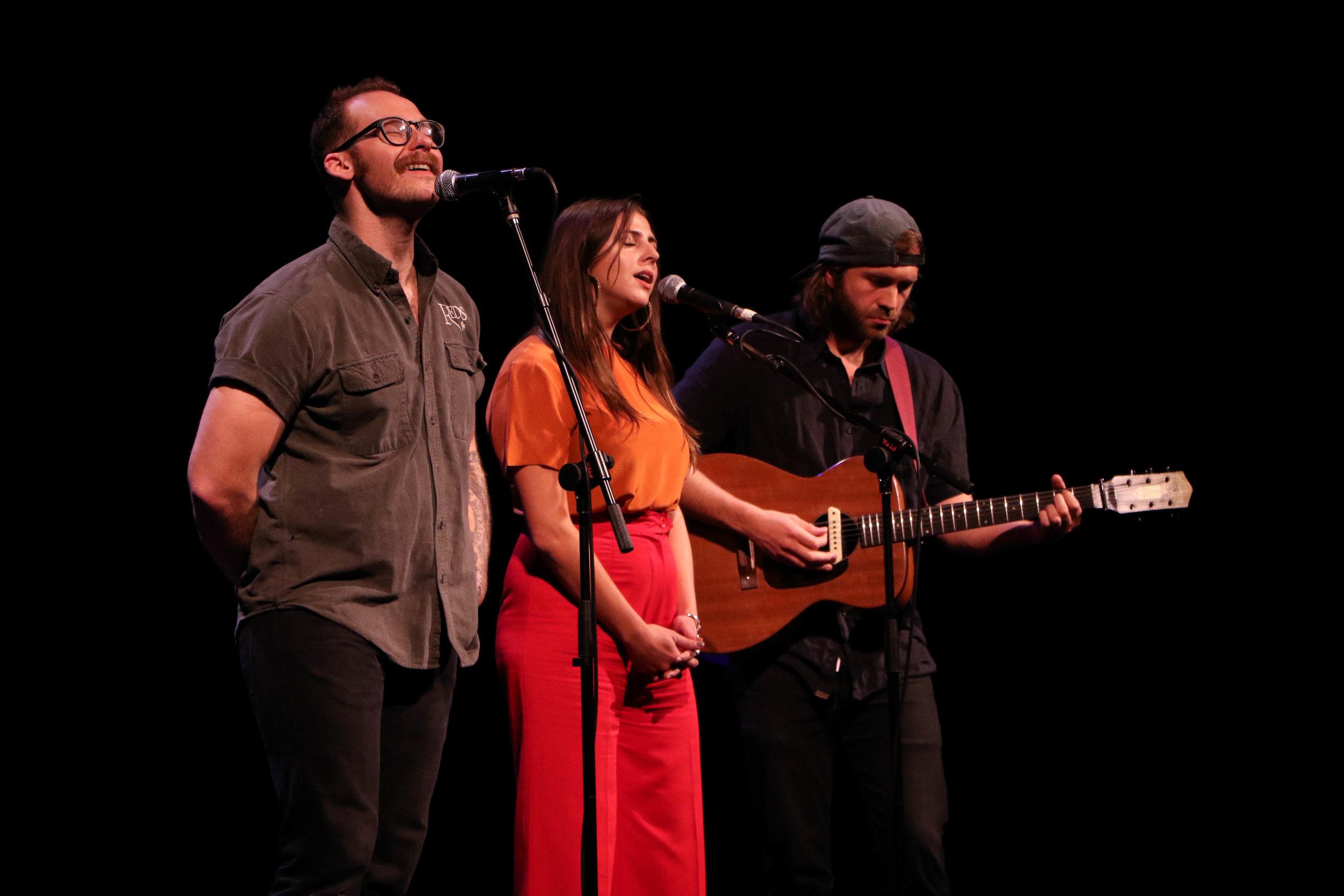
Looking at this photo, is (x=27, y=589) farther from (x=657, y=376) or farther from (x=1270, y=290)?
(x=1270, y=290)

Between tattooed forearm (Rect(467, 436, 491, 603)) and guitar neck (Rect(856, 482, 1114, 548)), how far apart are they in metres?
1.33

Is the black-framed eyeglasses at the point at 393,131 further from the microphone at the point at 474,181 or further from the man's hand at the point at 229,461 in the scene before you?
the man's hand at the point at 229,461

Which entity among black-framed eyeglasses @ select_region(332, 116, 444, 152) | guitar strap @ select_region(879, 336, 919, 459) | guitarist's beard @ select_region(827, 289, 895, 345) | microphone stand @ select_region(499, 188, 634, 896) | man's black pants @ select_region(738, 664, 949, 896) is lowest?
man's black pants @ select_region(738, 664, 949, 896)

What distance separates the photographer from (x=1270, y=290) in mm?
4473

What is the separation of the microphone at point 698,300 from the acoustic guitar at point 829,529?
0.64 m

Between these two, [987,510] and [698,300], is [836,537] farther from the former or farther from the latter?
[698,300]

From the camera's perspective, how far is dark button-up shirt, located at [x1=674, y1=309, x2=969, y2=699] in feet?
11.3

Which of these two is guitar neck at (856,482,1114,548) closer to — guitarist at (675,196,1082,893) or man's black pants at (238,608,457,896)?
guitarist at (675,196,1082,893)

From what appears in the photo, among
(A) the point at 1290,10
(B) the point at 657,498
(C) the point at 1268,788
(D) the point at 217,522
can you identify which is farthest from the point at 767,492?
(A) the point at 1290,10

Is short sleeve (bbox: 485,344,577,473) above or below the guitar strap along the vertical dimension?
below

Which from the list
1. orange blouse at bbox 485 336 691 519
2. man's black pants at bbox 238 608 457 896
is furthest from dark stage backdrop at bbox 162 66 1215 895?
man's black pants at bbox 238 608 457 896

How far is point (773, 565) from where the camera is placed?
353 centimetres

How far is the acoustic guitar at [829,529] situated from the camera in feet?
11.4

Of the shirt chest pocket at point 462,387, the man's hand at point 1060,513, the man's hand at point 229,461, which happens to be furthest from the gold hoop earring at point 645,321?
the man's hand at point 1060,513
